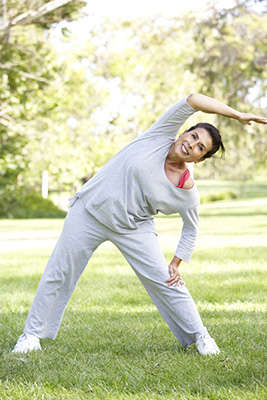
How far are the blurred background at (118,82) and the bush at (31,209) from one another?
0.15ft

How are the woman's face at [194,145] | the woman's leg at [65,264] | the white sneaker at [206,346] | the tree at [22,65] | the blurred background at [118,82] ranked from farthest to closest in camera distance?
the blurred background at [118,82] → the tree at [22,65] → the woman's leg at [65,264] → the white sneaker at [206,346] → the woman's face at [194,145]

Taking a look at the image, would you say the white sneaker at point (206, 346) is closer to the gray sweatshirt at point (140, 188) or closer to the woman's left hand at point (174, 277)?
the woman's left hand at point (174, 277)

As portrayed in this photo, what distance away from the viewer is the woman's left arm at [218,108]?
3.47 m

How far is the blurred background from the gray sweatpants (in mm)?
7207

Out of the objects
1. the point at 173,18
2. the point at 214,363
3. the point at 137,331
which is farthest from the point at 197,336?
the point at 173,18

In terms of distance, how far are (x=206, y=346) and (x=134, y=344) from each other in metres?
0.60

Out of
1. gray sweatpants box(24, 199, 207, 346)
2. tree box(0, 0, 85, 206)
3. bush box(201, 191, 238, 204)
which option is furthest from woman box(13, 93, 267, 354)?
bush box(201, 191, 238, 204)

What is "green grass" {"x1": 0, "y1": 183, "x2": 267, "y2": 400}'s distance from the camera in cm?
330

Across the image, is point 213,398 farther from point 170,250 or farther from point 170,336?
point 170,250

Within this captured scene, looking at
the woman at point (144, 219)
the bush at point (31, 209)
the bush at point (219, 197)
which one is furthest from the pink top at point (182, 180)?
the bush at point (219, 197)

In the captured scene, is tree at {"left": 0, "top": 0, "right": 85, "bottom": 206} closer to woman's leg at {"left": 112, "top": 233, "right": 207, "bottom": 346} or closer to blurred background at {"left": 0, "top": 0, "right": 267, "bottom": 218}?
blurred background at {"left": 0, "top": 0, "right": 267, "bottom": 218}

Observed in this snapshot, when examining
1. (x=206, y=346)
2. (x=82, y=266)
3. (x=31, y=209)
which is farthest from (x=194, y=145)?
(x=31, y=209)

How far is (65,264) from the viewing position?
4.07 m

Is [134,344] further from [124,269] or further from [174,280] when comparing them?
[124,269]
